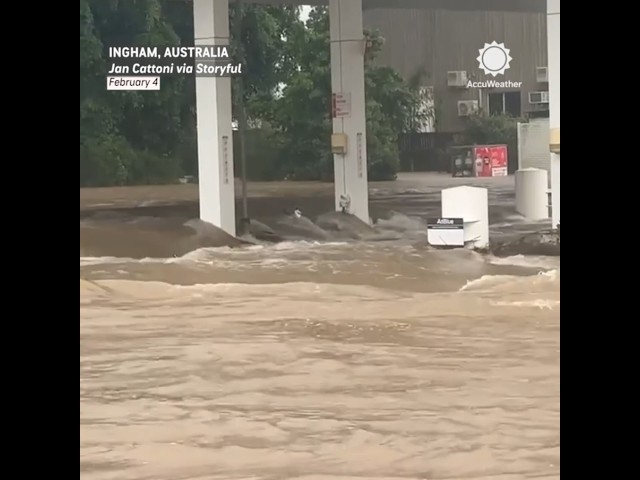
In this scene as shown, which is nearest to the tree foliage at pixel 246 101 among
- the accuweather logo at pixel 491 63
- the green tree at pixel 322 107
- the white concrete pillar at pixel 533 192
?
the green tree at pixel 322 107

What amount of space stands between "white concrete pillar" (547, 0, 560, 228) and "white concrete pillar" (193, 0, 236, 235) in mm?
1149

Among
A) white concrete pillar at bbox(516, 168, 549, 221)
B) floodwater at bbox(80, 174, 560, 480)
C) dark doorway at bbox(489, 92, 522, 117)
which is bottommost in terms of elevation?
floodwater at bbox(80, 174, 560, 480)

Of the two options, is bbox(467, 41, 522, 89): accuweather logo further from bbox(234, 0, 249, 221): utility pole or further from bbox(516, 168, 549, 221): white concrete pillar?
bbox(234, 0, 249, 221): utility pole

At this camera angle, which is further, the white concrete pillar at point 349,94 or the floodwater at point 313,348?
the white concrete pillar at point 349,94

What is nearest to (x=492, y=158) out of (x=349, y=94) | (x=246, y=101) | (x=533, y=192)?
(x=533, y=192)

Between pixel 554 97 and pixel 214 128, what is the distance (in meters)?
1.23

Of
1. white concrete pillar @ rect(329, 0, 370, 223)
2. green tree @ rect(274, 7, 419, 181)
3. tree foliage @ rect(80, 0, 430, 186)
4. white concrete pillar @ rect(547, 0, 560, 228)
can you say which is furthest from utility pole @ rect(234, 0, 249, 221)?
white concrete pillar @ rect(547, 0, 560, 228)

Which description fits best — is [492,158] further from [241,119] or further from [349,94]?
[241,119]

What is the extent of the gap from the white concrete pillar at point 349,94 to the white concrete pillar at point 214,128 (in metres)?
0.39

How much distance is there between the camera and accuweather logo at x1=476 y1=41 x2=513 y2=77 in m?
3.29

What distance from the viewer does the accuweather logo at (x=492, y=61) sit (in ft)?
10.8

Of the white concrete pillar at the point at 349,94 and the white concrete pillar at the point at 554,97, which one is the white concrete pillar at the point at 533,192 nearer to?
the white concrete pillar at the point at 554,97
